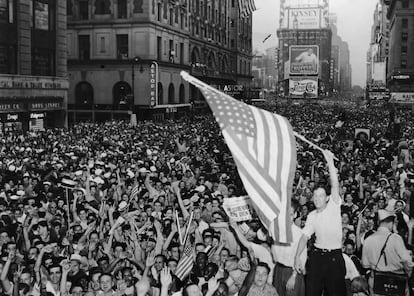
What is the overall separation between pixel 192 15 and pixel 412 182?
64.6 meters

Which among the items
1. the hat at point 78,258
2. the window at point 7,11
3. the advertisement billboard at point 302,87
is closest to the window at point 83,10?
the window at point 7,11

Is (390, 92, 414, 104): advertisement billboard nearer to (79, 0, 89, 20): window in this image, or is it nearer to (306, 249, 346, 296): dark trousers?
(79, 0, 89, 20): window

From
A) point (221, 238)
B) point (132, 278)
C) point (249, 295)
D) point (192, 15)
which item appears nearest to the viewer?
point (249, 295)

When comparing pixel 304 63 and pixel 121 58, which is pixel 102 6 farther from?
pixel 304 63

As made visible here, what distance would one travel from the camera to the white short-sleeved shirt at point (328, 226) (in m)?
7.12

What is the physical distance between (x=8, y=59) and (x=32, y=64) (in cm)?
247

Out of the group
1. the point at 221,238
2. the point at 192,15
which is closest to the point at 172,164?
the point at 221,238

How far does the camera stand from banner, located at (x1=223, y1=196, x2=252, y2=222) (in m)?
8.68

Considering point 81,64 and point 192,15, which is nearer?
point 81,64

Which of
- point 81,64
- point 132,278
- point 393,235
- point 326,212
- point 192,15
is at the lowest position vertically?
point 132,278

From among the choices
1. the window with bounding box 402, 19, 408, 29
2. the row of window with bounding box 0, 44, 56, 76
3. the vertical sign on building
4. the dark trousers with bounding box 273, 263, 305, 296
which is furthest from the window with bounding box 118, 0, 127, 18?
the window with bounding box 402, 19, 408, 29

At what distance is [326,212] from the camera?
280 inches

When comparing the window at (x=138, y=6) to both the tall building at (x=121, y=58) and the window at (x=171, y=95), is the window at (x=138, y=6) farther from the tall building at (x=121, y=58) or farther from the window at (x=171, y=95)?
the window at (x=171, y=95)

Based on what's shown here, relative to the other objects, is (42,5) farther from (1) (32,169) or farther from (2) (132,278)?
(2) (132,278)
